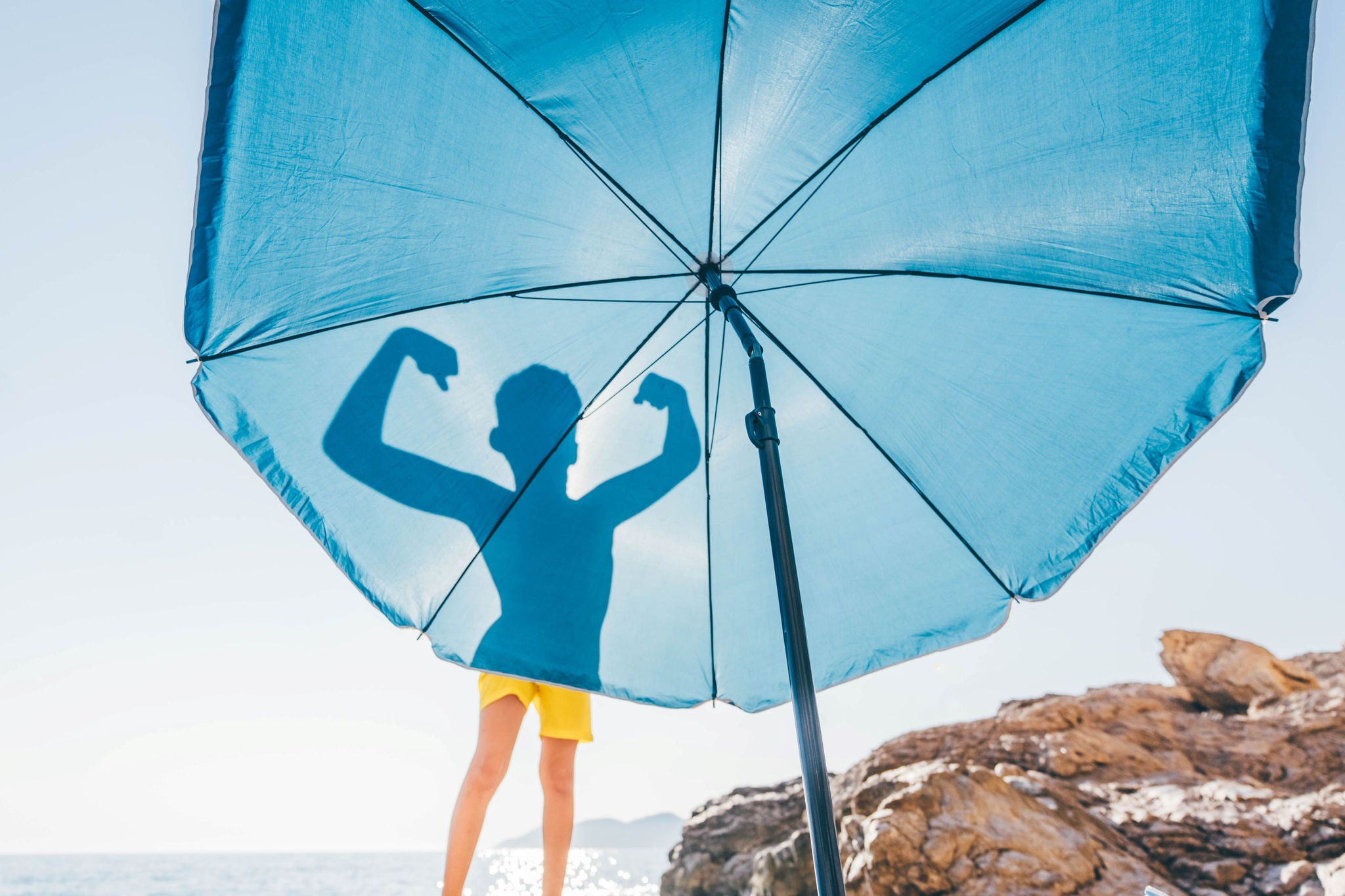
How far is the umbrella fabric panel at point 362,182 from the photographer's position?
1.49m

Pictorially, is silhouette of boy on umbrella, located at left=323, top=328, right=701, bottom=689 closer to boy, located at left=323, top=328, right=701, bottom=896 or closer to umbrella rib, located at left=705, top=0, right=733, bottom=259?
boy, located at left=323, top=328, right=701, bottom=896

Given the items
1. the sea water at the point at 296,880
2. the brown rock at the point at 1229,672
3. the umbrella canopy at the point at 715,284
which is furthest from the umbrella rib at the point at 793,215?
the sea water at the point at 296,880

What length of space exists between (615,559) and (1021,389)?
1.47 metres

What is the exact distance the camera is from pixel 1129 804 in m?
6.06

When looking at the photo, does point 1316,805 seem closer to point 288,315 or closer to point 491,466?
point 491,466

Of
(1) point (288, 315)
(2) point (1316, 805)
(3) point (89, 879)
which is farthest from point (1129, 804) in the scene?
(3) point (89, 879)

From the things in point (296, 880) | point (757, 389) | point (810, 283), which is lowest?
point (296, 880)

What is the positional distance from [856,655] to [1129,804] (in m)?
5.83

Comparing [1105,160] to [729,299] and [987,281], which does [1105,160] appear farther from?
[729,299]

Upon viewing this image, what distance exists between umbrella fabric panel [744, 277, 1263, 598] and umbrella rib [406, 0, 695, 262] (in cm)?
37

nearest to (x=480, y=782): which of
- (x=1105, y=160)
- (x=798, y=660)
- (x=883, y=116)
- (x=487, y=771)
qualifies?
(x=487, y=771)

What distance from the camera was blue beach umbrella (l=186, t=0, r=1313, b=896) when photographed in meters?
1.56

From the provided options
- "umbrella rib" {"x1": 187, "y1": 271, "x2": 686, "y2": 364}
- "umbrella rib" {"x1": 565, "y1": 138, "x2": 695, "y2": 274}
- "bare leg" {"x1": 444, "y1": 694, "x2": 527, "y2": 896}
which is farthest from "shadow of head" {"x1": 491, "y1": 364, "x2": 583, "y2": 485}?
"bare leg" {"x1": 444, "y1": 694, "x2": 527, "y2": 896}

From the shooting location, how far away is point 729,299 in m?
1.78
